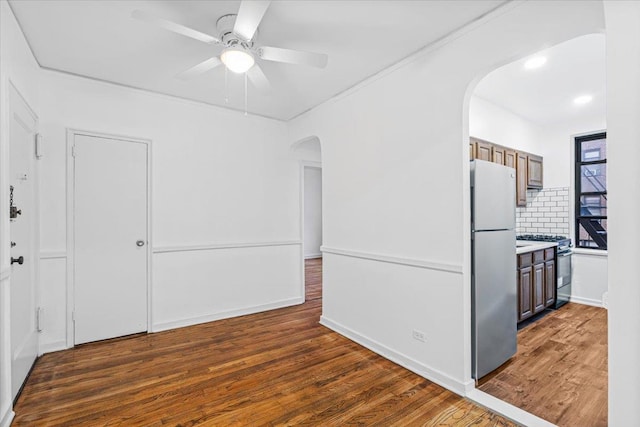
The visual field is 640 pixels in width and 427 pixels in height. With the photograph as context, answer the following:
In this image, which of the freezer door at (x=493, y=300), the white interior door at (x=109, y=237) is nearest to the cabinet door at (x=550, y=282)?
the freezer door at (x=493, y=300)

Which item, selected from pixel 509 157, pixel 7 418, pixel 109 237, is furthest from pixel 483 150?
pixel 7 418

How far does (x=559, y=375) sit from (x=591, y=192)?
10.6 ft

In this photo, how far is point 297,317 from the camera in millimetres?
4023

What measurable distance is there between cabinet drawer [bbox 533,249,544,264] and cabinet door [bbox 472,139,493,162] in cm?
125

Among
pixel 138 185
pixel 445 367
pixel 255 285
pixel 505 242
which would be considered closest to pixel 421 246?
pixel 505 242

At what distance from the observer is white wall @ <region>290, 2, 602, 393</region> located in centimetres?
210

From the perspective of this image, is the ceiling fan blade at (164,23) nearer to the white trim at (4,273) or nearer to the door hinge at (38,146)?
the white trim at (4,273)

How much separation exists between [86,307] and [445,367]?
3.44 m

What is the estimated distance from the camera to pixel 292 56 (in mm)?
2098

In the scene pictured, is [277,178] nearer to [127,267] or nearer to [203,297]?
[203,297]

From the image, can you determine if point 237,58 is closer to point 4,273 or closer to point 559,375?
point 4,273

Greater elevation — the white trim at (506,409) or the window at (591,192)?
the window at (591,192)

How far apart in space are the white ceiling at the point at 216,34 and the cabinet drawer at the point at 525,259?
2466mm

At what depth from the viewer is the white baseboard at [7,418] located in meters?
1.85
